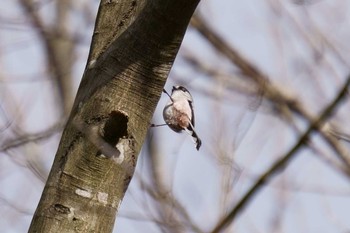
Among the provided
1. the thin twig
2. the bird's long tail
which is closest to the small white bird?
the bird's long tail

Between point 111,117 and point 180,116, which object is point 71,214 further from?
point 180,116

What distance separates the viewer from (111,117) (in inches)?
41.1

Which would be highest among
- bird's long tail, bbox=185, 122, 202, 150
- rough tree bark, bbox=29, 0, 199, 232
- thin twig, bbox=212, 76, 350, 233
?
rough tree bark, bbox=29, 0, 199, 232

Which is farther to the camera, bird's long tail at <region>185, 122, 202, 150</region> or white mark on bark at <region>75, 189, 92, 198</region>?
bird's long tail at <region>185, 122, 202, 150</region>

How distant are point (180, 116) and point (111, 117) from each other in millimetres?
514

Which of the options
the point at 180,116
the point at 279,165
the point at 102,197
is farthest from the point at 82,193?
the point at 180,116

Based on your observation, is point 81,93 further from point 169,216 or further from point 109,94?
point 169,216

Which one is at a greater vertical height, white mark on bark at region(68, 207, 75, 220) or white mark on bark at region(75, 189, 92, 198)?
white mark on bark at region(75, 189, 92, 198)

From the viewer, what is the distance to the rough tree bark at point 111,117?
1.02 meters

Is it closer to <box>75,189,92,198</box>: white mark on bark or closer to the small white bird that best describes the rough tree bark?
<box>75,189,92,198</box>: white mark on bark

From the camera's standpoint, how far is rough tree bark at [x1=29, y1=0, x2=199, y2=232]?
1020mm

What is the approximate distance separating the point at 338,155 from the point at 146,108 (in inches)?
47.3

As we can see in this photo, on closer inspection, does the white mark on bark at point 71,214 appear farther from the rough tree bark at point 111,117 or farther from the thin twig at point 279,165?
the thin twig at point 279,165

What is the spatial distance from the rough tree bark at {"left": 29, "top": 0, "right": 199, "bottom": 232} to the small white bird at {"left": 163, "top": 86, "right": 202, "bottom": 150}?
17.0 inches
